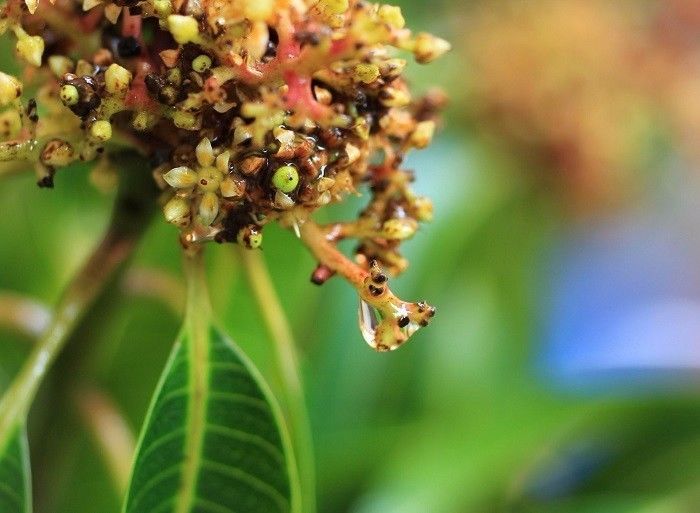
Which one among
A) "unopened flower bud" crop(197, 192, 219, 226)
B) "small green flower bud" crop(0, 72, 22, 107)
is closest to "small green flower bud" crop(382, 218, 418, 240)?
"unopened flower bud" crop(197, 192, 219, 226)

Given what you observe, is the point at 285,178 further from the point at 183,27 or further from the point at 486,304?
the point at 486,304

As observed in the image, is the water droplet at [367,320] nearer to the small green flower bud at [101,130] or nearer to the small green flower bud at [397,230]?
the small green flower bud at [397,230]

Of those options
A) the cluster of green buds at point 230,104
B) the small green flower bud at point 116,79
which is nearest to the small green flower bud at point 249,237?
the cluster of green buds at point 230,104

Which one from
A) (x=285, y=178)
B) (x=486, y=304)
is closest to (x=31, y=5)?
(x=285, y=178)

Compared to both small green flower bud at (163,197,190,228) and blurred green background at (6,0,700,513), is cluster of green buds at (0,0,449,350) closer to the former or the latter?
small green flower bud at (163,197,190,228)

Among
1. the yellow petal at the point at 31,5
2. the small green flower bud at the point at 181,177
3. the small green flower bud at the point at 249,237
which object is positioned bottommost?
the small green flower bud at the point at 249,237
